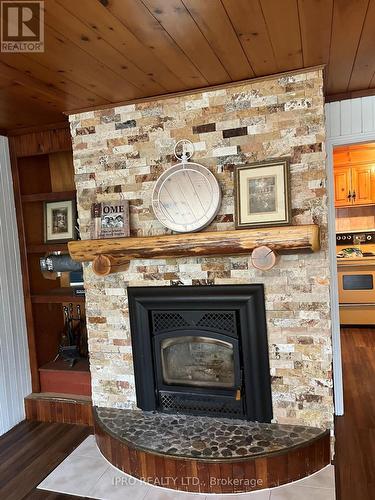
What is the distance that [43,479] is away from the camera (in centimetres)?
233

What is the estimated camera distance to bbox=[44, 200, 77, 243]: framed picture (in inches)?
119

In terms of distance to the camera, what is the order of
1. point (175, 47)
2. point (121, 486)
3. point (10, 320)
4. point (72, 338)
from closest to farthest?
point (175, 47) < point (121, 486) < point (10, 320) < point (72, 338)

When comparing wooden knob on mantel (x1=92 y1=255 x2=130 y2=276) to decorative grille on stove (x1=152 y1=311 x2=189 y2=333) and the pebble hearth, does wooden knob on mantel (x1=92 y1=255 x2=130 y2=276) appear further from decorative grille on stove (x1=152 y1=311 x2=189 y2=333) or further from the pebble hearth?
the pebble hearth

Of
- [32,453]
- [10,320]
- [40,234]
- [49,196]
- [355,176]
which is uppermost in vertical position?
[355,176]

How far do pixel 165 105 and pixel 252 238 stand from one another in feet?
3.30

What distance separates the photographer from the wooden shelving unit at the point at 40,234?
2986 millimetres

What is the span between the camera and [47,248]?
9.95 feet

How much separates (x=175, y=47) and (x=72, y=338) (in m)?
2.39

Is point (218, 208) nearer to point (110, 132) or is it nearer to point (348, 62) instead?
point (110, 132)

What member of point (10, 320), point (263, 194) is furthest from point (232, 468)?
point (10, 320)

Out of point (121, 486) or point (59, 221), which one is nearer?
point (121, 486)

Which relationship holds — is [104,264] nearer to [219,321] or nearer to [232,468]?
[219,321]

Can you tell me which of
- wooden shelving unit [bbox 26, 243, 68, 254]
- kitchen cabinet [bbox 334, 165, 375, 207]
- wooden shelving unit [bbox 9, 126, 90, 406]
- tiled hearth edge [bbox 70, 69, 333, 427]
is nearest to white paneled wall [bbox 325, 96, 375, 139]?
tiled hearth edge [bbox 70, 69, 333, 427]

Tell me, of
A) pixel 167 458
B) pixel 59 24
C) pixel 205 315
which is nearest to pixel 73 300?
pixel 205 315
